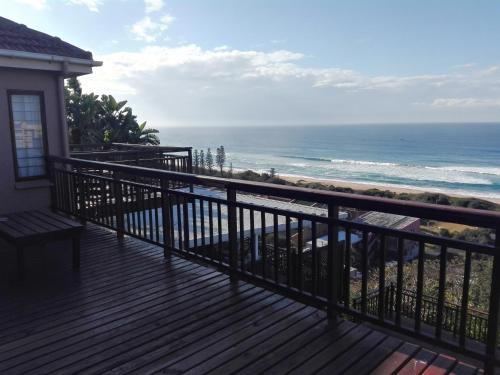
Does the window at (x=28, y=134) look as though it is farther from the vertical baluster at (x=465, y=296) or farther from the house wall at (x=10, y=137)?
the vertical baluster at (x=465, y=296)

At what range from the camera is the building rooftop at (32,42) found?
5562 millimetres

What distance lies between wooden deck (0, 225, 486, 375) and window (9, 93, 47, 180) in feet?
8.43

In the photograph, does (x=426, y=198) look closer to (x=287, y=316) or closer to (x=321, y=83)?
(x=287, y=316)

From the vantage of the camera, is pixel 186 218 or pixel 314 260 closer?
pixel 314 260

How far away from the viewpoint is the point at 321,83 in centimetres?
9825

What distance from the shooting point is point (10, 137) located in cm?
587

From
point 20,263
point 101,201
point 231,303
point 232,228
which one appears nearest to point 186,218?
point 232,228

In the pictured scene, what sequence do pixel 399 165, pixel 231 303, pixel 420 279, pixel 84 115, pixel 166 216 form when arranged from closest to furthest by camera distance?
pixel 420 279 < pixel 231 303 < pixel 166 216 < pixel 84 115 < pixel 399 165

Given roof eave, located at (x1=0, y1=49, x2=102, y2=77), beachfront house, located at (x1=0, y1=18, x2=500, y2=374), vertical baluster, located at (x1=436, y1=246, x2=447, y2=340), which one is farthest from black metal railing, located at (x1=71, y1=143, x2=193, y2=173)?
vertical baluster, located at (x1=436, y1=246, x2=447, y2=340)

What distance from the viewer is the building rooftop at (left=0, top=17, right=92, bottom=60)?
18.2 feet

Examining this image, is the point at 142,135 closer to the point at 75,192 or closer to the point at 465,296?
the point at 75,192

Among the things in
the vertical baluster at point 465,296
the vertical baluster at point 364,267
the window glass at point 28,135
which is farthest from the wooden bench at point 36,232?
the vertical baluster at point 465,296

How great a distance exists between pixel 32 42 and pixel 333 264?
555cm

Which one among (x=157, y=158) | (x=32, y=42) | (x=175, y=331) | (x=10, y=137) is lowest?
(x=175, y=331)
